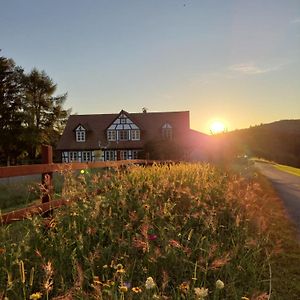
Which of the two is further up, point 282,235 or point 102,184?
point 102,184

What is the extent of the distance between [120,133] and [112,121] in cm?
205

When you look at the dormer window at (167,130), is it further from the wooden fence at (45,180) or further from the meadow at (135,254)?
the meadow at (135,254)

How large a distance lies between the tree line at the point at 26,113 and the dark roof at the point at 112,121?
19.7 feet

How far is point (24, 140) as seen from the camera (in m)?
61.7

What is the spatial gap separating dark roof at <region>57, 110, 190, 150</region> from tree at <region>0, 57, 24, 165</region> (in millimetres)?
7332

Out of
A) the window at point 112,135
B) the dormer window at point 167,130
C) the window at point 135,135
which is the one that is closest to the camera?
the dormer window at point 167,130

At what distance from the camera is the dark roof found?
192ft

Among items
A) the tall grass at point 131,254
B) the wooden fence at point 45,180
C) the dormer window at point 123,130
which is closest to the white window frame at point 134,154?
the dormer window at point 123,130

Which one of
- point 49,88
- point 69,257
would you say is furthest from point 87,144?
point 69,257

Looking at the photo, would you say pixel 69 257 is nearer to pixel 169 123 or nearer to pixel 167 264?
pixel 167 264

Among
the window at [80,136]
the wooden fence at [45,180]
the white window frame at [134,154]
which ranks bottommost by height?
the white window frame at [134,154]

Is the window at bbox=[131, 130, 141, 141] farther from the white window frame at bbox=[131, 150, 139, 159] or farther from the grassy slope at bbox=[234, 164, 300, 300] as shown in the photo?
the grassy slope at bbox=[234, 164, 300, 300]

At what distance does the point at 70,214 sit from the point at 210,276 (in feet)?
5.98

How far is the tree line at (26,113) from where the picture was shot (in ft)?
204
